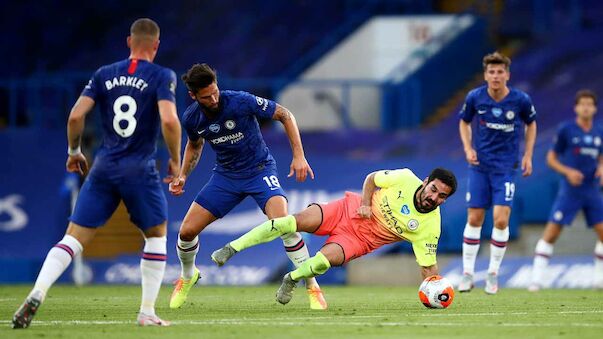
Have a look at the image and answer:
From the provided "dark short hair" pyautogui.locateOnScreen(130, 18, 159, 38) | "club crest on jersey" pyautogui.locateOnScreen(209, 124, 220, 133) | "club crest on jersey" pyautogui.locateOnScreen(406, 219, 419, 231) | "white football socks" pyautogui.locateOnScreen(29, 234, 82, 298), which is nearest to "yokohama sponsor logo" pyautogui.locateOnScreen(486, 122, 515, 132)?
"club crest on jersey" pyautogui.locateOnScreen(406, 219, 419, 231)

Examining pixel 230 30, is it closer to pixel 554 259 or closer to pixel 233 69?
pixel 233 69

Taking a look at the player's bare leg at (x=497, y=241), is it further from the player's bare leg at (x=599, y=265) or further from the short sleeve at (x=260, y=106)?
the short sleeve at (x=260, y=106)

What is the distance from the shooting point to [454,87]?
24891 mm

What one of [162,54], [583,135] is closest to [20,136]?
[162,54]

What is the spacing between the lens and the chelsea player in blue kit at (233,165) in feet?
39.9

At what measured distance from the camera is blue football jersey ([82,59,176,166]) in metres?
9.96

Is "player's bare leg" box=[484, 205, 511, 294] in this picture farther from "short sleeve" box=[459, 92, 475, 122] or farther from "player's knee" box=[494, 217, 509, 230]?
"short sleeve" box=[459, 92, 475, 122]

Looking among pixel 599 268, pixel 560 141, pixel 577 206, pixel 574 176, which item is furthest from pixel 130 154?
pixel 599 268

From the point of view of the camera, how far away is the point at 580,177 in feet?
54.2

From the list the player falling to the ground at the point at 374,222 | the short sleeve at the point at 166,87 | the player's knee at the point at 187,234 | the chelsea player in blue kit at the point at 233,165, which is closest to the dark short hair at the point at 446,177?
the player falling to the ground at the point at 374,222

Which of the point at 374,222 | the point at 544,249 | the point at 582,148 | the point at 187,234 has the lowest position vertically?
the point at 544,249

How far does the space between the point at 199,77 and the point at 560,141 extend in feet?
22.2

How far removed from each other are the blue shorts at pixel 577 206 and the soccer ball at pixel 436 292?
16.0 ft

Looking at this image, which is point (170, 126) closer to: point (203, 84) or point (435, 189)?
point (203, 84)
